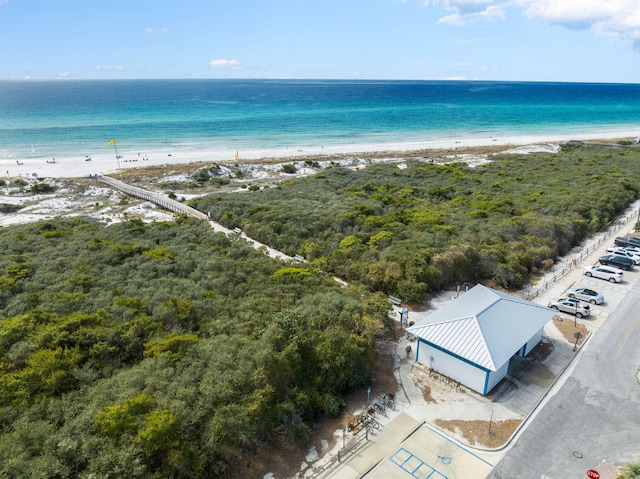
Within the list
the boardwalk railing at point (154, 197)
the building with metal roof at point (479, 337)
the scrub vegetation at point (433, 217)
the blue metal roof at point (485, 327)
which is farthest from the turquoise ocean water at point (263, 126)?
the building with metal roof at point (479, 337)

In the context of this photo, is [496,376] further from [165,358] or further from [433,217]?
[433,217]

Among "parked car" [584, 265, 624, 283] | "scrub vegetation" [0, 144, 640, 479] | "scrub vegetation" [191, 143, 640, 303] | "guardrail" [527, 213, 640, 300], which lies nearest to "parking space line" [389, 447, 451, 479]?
"scrub vegetation" [0, 144, 640, 479]

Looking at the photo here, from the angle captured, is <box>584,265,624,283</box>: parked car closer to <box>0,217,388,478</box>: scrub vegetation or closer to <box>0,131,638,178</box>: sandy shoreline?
<box>0,217,388,478</box>: scrub vegetation

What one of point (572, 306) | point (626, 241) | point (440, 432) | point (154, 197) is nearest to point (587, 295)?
point (572, 306)

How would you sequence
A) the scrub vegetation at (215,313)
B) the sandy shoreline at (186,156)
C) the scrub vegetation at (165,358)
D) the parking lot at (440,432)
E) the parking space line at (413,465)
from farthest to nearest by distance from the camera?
the sandy shoreline at (186,156), the parking lot at (440,432), the parking space line at (413,465), the scrub vegetation at (215,313), the scrub vegetation at (165,358)

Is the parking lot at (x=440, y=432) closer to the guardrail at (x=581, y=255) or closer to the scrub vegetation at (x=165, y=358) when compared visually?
the scrub vegetation at (x=165, y=358)

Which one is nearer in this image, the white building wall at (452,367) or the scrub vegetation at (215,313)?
the scrub vegetation at (215,313)
